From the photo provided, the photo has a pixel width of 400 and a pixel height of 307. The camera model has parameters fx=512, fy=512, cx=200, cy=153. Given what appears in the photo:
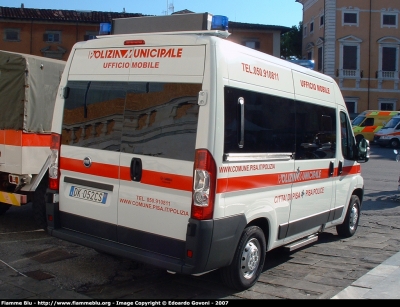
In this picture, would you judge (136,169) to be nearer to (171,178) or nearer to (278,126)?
(171,178)

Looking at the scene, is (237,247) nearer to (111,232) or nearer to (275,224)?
(275,224)

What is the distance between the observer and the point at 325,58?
45.8 m

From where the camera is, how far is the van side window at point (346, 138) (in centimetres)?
751

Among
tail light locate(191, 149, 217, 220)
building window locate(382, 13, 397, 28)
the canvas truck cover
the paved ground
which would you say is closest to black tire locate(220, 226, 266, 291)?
the paved ground

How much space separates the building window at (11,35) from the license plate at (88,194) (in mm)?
41644

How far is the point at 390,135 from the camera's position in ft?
102

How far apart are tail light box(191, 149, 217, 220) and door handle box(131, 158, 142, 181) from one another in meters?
0.66

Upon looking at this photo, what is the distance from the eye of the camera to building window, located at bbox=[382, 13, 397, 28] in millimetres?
45594

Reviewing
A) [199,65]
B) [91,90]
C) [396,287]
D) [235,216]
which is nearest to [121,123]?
[91,90]

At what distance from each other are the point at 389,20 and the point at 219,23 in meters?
45.3

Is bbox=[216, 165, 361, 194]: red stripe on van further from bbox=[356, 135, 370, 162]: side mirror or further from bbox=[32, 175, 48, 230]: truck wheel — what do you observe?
bbox=[32, 175, 48, 230]: truck wheel

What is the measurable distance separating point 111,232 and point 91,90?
4.99 ft

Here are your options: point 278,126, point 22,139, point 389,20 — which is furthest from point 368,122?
Answer: point 278,126

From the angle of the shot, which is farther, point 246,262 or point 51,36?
point 51,36
